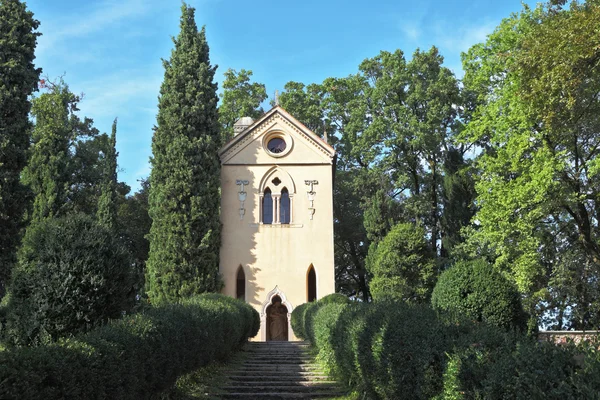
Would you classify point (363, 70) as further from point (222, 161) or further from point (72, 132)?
point (72, 132)

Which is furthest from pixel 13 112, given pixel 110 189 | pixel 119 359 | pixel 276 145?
pixel 276 145

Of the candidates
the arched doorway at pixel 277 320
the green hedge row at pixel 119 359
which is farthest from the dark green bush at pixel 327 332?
the arched doorway at pixel 277 320

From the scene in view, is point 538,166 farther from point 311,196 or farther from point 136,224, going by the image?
point 136,224

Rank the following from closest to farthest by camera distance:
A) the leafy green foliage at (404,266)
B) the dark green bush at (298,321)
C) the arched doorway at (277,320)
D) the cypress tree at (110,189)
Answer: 1. the dark green bush at (298,321)
2. the leafy green foliage at (404,266)
3. the arched doorway at (277,320)
4. the cypress tree at (110,189)

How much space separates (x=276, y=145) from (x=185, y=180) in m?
6.10

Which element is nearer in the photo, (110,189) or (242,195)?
(242,195)

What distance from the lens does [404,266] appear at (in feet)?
86.1

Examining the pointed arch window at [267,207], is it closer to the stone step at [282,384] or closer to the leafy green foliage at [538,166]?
the leafy green foliage at [538,166]

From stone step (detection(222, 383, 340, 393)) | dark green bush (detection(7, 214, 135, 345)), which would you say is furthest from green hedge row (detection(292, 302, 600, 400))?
dark green bush (detection(7, 214, 135, 345))

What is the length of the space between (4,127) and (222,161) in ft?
44.2

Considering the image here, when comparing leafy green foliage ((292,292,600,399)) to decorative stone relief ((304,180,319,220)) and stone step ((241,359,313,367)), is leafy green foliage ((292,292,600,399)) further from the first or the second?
decorative stone relief ((304,180,319,220))

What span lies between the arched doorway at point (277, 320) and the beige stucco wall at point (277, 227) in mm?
754

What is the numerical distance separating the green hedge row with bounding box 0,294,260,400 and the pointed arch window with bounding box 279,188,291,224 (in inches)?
621

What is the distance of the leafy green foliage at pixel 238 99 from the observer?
3850 cm
